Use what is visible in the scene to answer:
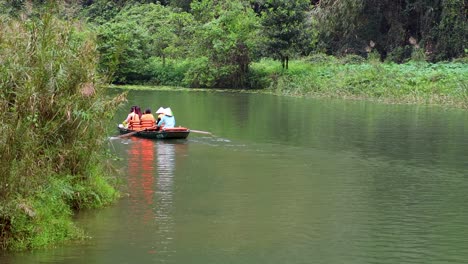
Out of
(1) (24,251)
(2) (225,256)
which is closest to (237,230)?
(2) (225,256)

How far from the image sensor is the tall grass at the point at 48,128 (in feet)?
33.7

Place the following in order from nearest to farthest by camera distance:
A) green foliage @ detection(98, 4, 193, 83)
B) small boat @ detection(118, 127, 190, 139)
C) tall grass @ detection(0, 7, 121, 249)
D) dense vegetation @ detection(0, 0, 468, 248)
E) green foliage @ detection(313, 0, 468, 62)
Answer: tall grass @ detection(0, 7, 121, 249) < dense vegetation @ detection(0, 0, 468, 248) < small boat @ detection(118, 127, 190, 139) < green foliage @ detection(313, 0, 468, 62) < green foliage @ detection(98, 4, 193, 83)

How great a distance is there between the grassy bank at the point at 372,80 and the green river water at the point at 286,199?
1091cm

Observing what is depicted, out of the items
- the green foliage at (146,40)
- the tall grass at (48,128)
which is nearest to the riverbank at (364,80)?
the green foliage at (146,40)

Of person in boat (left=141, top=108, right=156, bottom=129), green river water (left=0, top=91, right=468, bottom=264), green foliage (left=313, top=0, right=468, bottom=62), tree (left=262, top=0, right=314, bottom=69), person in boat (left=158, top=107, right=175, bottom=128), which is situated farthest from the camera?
tree (left=262, top=0, right=314, bottom=69)

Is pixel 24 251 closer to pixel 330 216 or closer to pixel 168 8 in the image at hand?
pixel 330 216

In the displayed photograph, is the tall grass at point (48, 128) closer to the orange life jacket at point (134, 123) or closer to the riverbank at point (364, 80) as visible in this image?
the orange life jacket at point (134, 123)

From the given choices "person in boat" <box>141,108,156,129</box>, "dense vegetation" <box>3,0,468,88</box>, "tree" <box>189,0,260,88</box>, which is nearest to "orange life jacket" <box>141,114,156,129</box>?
"person in boat" <box>141,108,156,129</box>

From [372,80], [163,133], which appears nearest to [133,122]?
[163,133]

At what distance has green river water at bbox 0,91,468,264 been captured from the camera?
1110 centimetres

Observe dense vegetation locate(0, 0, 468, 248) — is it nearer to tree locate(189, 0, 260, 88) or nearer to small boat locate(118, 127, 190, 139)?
tree locate(189, 0, 260, 88)

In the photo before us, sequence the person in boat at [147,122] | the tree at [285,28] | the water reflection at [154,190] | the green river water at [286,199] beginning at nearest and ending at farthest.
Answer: the green river water at [286,199], the water reflection at [154,190], the person in boat at [147,122], the tree at [285,28]

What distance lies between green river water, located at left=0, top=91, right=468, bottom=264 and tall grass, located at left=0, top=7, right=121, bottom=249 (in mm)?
373

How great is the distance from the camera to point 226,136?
79.8 ft
